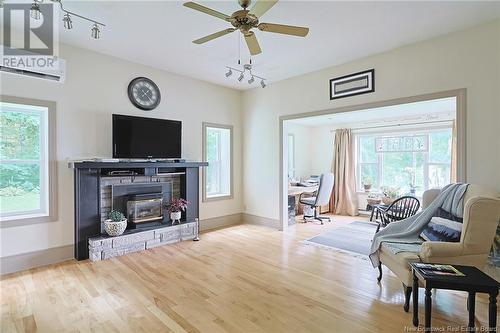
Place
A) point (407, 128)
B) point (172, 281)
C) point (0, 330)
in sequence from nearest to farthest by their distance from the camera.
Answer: point (0, 330) < point (172, 281) < point (407, 128)

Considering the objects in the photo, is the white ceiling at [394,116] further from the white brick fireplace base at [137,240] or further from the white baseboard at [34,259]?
the white baseboard at [34,259]

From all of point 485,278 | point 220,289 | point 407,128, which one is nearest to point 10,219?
point 220,289

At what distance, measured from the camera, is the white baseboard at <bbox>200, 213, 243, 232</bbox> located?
5367 millimetres

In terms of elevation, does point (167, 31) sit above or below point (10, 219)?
above

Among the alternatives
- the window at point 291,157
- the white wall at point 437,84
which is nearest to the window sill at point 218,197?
the white wall at point 437,84

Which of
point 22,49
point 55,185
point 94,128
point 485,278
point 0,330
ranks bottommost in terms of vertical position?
point 0,330

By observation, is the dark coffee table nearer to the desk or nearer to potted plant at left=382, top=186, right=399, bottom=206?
the desk

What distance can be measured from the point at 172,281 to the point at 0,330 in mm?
1442

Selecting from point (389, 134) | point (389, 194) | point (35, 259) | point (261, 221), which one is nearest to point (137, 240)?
point (35, 259)

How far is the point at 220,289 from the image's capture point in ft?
9.39

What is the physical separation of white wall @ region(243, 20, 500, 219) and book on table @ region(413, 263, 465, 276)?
1.73 m

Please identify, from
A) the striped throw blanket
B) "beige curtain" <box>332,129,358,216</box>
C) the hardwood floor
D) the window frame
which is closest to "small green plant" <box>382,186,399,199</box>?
the window frame

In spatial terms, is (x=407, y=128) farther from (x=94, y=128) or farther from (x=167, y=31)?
(x=94, y=128)

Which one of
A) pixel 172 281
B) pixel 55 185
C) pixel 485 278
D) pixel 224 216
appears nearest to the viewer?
pixel 485 278
